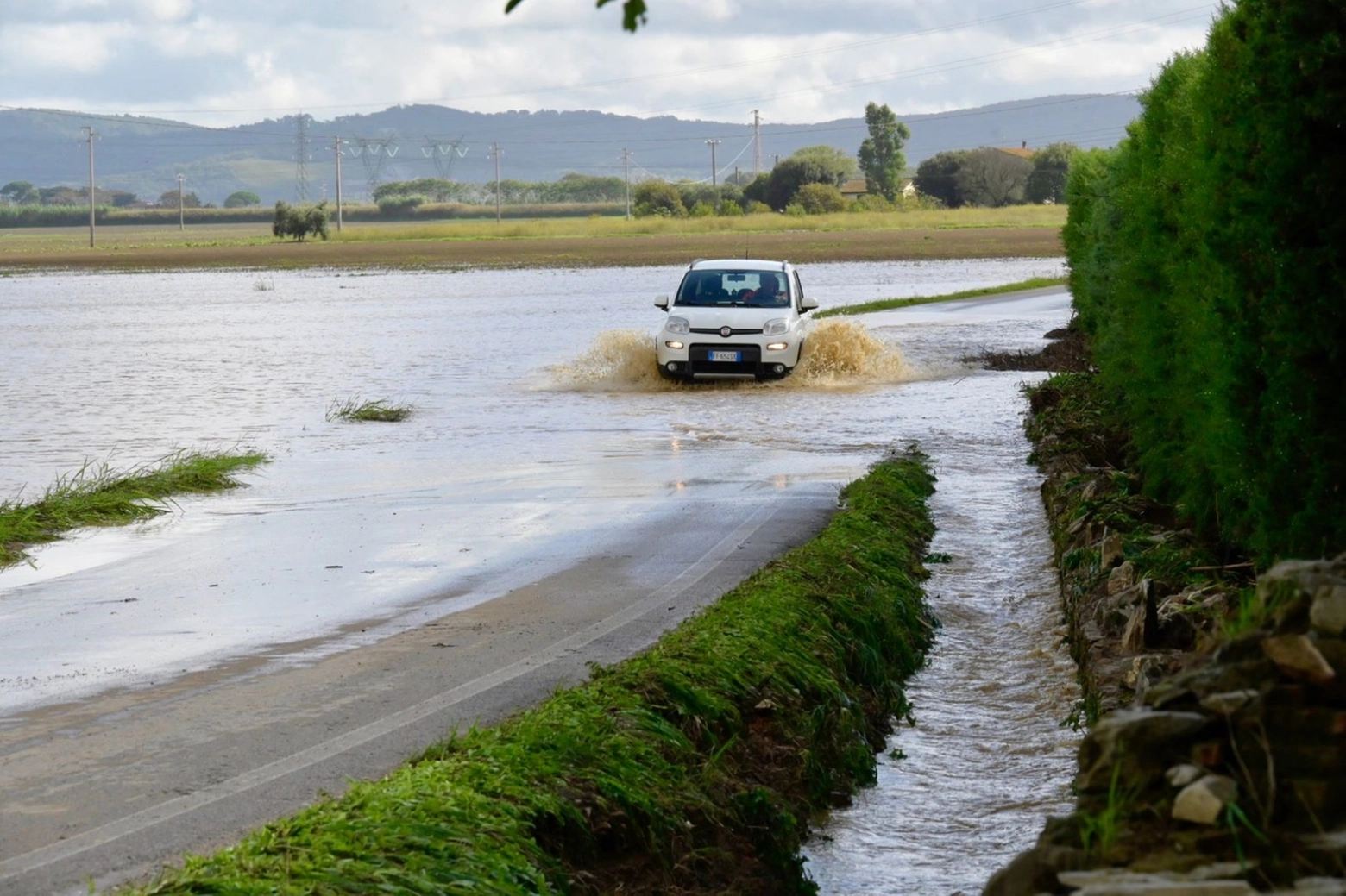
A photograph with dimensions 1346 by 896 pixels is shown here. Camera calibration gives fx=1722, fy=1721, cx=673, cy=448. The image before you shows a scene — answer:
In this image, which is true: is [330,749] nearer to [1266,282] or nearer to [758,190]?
[1266,282]

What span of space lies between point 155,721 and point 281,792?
141cm

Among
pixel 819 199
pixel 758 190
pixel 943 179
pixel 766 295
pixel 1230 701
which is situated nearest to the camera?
pixel 1230 701

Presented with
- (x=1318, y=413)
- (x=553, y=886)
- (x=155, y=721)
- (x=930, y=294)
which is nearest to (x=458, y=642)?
(x=155, y=721)

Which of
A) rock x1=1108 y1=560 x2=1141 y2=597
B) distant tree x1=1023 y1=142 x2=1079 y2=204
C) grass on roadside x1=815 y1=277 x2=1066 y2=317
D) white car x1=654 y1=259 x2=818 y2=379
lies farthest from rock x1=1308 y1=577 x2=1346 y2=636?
distant tree x1=1023 y1=142 x2=1079 y2=204

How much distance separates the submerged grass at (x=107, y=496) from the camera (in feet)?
44.2

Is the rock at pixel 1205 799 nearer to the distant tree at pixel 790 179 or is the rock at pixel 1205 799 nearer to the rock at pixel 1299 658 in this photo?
the rock at pixel 1299 658

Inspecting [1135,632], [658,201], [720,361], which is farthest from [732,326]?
[658,201]

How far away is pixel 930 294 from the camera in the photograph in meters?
51.9

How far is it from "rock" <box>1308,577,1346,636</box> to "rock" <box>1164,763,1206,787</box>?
0.47m

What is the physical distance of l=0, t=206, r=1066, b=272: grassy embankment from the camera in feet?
281

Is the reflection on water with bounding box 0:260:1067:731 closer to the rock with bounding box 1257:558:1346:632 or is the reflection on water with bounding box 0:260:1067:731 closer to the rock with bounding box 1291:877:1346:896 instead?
the rock with bounding box 1257:558:1346:632

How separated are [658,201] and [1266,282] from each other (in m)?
146

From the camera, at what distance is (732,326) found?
25.5 meters

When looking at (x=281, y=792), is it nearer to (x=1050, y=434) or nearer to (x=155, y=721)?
(x=155, y=721)
